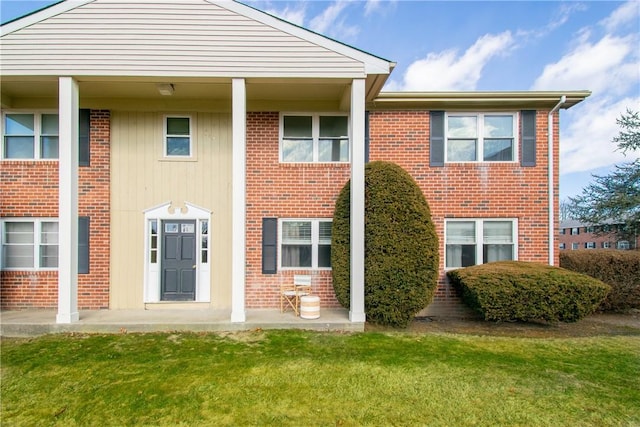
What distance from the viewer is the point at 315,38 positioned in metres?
6.16

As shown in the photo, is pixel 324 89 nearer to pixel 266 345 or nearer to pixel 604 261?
pixel 266 345

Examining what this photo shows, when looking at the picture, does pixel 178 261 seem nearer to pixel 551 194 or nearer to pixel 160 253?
pixel 160 253

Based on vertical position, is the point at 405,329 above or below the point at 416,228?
below

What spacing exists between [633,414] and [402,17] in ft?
38.9

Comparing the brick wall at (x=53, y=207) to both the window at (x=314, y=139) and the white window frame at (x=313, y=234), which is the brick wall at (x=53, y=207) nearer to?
the white window frame at (x=313, y=234)

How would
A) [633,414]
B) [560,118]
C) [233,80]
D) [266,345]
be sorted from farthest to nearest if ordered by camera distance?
[560,118] < [233,80] < [266,345] < [633,414]

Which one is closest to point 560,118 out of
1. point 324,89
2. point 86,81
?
point 324,89

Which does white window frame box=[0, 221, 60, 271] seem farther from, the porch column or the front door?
the porch column

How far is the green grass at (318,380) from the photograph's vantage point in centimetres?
343

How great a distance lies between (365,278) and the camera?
619 centimetres

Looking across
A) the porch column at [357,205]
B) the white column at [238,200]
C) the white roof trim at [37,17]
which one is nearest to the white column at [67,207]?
the white roof trim at [37,17]

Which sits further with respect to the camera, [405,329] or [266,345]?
[405,329]

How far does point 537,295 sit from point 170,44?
8100 mm

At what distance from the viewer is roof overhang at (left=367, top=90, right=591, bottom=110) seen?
287 inches
